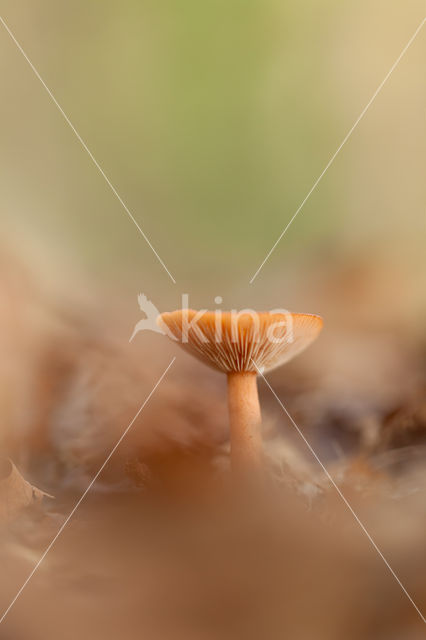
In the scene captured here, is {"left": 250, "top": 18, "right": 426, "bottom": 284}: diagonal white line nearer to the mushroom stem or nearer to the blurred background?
the blurred background

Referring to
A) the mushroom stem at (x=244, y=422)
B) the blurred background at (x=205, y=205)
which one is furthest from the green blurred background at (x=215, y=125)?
the mushroom stem at (x=244, y=422)

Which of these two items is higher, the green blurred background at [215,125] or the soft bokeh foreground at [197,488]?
the green blurred background at [215,125]

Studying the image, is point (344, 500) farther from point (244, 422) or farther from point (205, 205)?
point (205, 205)

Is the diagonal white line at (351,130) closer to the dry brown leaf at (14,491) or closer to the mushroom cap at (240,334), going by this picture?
the mushroom cap at (240,334)

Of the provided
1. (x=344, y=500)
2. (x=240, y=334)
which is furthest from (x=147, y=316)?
(x=344, y=500)

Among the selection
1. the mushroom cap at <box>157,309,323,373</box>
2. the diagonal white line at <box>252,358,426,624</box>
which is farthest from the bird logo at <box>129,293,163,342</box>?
the diagonal white line at <box>252,358,426,624</box>

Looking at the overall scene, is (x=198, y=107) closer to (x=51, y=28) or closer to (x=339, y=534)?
(x=51, y=28)

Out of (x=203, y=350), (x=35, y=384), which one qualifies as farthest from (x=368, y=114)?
(x=35, y=384)
